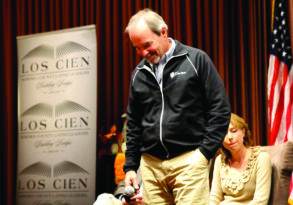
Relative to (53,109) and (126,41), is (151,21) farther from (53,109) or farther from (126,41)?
(126,41)

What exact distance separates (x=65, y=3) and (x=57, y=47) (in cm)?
82

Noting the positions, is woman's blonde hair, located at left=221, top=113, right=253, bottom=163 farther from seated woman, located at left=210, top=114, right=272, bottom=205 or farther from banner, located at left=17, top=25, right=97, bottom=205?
banner, located at left=17, top=25, right=97, bottom=205

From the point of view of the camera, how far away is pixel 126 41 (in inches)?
197

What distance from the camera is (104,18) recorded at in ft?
16.8

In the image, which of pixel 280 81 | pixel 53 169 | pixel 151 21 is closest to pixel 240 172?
pixel 280 81

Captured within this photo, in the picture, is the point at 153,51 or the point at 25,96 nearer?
the point at 153,51

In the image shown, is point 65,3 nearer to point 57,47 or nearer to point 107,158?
point 57,47

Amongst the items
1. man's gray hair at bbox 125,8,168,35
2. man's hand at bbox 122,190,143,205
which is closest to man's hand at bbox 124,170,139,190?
man's hand at bbox 122,190,143,205

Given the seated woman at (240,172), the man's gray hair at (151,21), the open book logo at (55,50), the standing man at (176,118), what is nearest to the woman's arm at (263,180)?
the seated woman at (240,172)

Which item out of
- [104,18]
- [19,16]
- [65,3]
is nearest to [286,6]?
[104,18]

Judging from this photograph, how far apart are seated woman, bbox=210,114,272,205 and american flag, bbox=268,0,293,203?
0.63 metres

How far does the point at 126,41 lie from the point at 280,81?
1761mm

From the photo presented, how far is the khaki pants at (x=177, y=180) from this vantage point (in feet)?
5.91

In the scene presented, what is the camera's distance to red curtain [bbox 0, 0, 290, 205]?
4.44 m
